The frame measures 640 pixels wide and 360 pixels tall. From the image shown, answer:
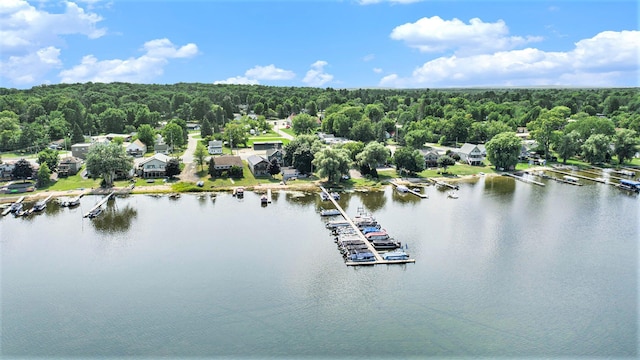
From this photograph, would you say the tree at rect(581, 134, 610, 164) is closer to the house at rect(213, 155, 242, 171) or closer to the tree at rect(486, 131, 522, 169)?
the tree at rect(486, 131, 522, 169)

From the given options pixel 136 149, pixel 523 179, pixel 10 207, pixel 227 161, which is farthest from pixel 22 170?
pixel 523 179

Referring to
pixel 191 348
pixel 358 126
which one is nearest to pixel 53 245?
pixel 191 348

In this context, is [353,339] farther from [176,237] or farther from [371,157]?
[371,157]

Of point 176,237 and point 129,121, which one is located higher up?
point 129,121

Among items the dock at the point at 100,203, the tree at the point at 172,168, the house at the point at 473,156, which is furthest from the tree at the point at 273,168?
the house at the point at 473,156

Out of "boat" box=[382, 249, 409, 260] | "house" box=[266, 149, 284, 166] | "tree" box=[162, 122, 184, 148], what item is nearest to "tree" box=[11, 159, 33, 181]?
"tree" box=[162, 122, 184, 148]

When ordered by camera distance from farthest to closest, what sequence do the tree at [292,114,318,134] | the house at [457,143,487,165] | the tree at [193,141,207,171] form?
1. the tree at [292,114,318,134]
2. the house at [457,143,487,165]
3. the tree at [193,141,207,171]

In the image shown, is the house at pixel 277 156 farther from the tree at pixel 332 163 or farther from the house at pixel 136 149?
the house at pixel 136 149
